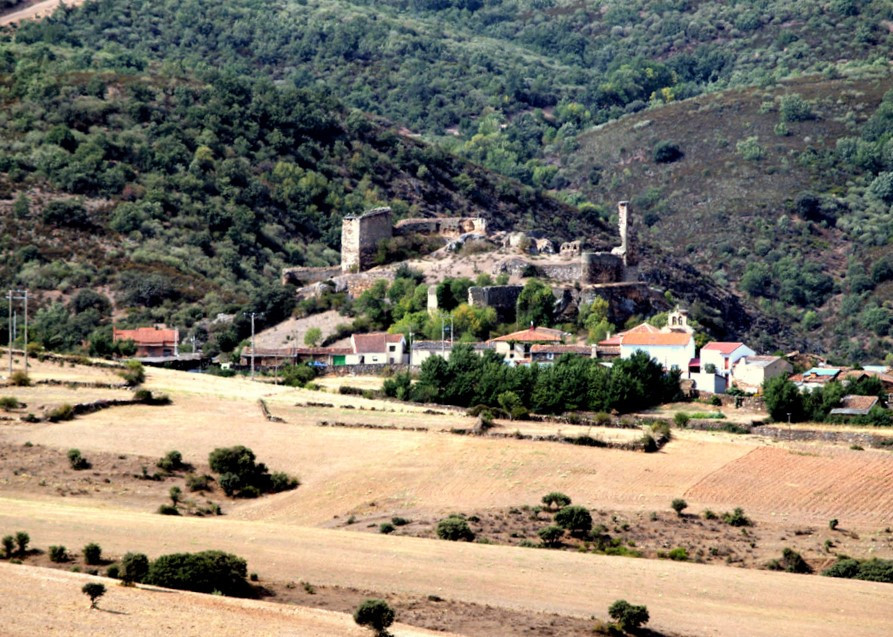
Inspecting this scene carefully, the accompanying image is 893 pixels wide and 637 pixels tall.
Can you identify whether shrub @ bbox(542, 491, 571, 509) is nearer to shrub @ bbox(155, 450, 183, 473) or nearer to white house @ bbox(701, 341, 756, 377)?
shrub @ bbox(155, 450, 183, 473)

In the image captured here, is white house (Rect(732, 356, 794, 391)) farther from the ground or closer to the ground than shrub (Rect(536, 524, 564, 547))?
farther from the ground

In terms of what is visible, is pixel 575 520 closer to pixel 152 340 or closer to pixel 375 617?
pixel 375 617

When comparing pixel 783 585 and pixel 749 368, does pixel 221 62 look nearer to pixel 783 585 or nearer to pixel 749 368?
pixel 749 368

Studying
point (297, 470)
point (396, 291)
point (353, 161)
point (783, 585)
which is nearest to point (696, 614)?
point (783, 585)

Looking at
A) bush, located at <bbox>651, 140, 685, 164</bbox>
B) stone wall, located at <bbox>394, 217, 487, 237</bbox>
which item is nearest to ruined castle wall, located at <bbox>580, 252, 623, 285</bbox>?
stone wall, located at <bbox>394, 217, 487, 237</bbox>

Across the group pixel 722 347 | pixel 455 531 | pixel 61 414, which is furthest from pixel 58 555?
pixel 722 347

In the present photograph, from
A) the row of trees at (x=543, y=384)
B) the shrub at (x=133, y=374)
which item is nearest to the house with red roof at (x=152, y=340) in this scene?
the shrub at (x=133, y=374)
